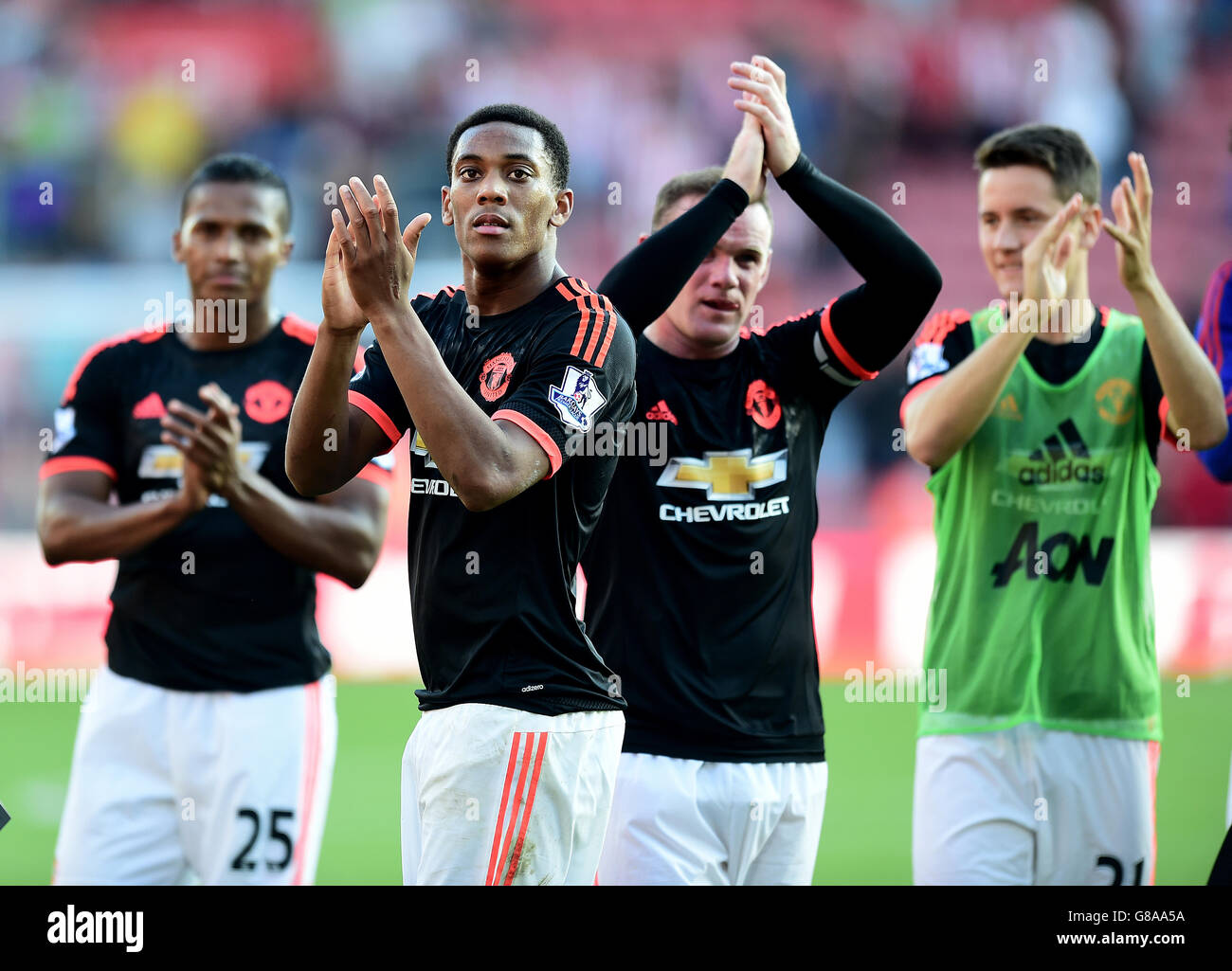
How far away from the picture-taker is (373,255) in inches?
110

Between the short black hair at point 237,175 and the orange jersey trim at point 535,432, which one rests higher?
the short black hair at point 237,175

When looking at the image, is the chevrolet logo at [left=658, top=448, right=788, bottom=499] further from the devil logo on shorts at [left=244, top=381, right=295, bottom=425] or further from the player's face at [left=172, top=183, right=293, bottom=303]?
the player's face at [left=172, top=183, right=293, bottom=303]

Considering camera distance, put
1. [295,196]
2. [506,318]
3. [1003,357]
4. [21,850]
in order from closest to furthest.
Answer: [506,318] → [1003,357] → [21,850] → [295,196]

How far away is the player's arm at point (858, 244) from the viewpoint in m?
3.73

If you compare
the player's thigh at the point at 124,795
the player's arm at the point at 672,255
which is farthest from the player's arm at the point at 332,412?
the player's thigh at the point at 124,795

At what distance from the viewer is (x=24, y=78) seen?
14344mm

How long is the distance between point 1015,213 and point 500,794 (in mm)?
2423

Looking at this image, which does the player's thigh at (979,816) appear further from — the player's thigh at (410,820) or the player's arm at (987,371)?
the player's thigh at (410,820)

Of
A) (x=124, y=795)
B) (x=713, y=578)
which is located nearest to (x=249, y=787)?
(x=124, y=795)

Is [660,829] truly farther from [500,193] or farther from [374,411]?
[500,193]

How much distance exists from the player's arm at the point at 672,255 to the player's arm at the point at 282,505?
1.15 meters

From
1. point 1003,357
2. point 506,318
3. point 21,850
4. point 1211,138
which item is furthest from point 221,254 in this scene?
point 1211,138
